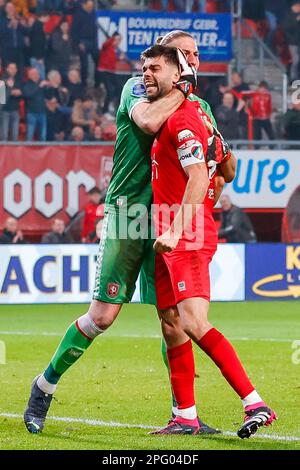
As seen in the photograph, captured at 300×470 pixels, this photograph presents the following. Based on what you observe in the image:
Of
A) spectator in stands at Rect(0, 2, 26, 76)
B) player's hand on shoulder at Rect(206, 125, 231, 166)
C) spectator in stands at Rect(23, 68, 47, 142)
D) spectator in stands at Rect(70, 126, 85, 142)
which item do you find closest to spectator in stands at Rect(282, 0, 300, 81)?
spectator in stands at Rect(0, 2, 26, 76)

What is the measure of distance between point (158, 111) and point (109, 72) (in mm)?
13839

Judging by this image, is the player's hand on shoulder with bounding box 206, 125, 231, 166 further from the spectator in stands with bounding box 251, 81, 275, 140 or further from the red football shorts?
the spectator in stands with bounding box 251, 81, 275, 140

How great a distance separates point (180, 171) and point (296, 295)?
1090 cm

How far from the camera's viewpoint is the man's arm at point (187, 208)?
6.49m

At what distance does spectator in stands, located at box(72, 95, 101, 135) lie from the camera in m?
19.6

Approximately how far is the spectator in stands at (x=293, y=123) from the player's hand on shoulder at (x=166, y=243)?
13.7m

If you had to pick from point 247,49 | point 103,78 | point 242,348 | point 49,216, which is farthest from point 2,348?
point 247,49

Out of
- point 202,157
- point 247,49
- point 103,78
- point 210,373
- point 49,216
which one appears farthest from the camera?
point 247,49

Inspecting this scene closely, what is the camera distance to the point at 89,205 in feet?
55.7

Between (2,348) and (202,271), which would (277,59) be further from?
(202,271)

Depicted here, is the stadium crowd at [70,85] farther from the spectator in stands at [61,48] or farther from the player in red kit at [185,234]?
the player in red kit at [185,234]

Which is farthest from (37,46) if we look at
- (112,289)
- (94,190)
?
(112,289)

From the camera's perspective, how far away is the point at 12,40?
66.4 ft

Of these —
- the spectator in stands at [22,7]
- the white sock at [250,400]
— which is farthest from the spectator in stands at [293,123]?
the white sock at [250,400]
